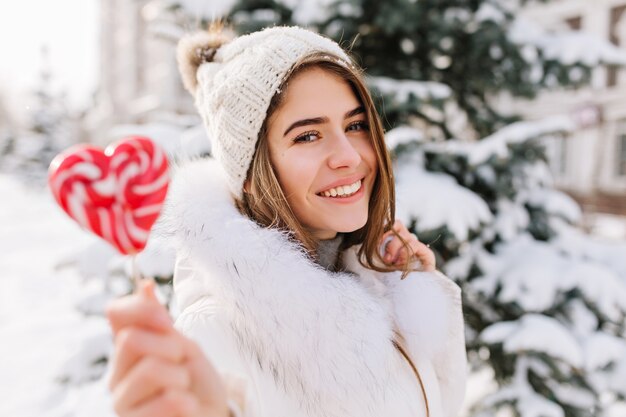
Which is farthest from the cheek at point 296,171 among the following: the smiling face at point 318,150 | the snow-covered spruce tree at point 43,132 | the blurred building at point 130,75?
the snow-covered spruce tree at point 43,132

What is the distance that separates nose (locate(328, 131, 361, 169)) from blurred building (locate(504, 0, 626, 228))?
13902 mm

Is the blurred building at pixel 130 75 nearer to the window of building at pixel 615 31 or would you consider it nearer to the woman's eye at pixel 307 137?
the woman's eye at pixel 307 137

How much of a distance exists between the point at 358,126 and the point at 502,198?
1560 mm

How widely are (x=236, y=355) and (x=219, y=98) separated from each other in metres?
0.69

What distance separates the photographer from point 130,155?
0.71 meters

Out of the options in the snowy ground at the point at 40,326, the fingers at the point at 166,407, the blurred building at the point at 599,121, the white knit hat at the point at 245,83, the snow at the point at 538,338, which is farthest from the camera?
the blurred building at the point at 599,121

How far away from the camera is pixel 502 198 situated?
2.49 meters

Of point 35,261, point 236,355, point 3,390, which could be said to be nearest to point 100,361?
point 236,355

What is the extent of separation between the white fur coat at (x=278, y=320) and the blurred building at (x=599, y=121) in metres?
14.0

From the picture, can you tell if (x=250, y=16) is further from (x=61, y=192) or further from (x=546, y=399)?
(x=546, y=399)

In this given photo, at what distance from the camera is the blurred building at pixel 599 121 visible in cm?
1318

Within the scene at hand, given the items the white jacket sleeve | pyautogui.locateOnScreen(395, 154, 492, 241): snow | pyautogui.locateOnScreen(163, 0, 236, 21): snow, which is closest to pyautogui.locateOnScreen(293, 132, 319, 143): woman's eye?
the white jacket sleeve

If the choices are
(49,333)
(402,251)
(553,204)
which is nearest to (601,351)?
(553,204)

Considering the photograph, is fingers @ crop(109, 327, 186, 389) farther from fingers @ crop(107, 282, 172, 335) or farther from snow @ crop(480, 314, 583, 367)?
snow @ crop(480, 314, 583, 367)
